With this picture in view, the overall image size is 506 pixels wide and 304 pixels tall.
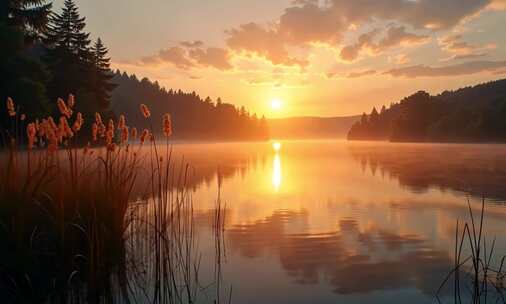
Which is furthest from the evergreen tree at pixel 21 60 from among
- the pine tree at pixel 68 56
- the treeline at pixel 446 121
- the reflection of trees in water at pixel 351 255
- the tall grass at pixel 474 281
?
the treeline at pixel 446 121

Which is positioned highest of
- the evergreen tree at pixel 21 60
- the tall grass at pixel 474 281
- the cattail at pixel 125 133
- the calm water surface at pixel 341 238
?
the evergreen tree at pixel 21 60

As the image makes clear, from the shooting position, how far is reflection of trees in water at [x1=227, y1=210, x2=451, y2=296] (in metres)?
5.48

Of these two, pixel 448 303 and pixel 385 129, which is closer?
pixel 448 303

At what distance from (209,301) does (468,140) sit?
96.3m

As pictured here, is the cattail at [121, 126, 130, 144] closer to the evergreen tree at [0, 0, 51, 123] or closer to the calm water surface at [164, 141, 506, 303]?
the calm water surface at [164, 141, 506, 303]

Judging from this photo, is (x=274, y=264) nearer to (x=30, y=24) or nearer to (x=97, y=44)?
(x=30, y=24)

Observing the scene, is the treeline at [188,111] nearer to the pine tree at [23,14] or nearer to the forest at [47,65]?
the forest at [47,65]

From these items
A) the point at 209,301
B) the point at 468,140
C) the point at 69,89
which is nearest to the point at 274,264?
the point at 209,301

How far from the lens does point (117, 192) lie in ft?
17.6

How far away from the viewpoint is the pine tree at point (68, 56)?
34688 mm

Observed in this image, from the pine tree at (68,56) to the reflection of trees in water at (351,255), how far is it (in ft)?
103

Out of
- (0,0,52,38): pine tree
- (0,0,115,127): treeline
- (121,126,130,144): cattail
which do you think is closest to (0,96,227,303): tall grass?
(121,126,130,144): cattail

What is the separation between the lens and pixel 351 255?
673 cm

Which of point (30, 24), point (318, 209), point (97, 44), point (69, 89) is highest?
point (97, 44)
